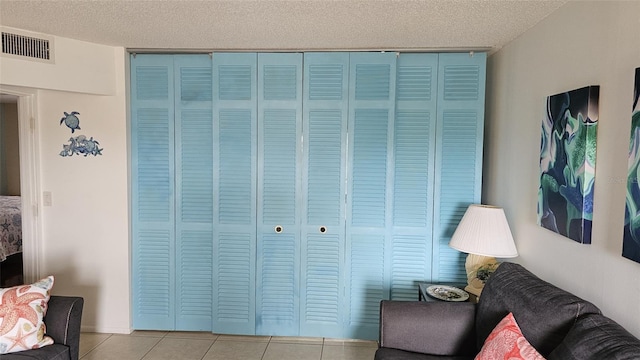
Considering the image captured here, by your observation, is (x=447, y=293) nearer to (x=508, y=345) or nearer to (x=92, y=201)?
(x=508, y=345)

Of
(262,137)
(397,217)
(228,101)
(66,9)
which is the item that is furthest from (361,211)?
(66,9)

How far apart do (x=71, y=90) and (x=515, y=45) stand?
3096 millimetres

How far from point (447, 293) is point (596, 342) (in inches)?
48.9

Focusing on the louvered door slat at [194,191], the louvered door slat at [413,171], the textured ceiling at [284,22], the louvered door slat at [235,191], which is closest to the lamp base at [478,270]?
the louvered door slat at [413,171]

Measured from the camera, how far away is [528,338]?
155cm

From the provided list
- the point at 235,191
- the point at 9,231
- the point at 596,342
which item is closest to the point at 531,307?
the point at 596,342

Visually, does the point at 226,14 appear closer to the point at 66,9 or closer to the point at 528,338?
the point at 66,9

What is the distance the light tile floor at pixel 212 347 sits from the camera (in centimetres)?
274

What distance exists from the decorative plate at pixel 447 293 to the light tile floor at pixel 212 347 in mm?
704

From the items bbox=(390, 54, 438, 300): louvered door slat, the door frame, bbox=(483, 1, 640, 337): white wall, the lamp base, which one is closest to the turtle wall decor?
the door frame

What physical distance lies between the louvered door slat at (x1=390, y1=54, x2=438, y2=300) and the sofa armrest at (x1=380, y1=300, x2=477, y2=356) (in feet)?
2.69

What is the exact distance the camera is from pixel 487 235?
7.45 feet

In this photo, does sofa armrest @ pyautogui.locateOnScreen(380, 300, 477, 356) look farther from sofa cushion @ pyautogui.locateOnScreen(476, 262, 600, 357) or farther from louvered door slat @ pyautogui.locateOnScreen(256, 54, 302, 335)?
louvered door slat @ pyautogui.locateOnScreen(256, 54, 302, 335)

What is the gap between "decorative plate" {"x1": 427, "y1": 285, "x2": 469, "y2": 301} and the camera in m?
2.39
